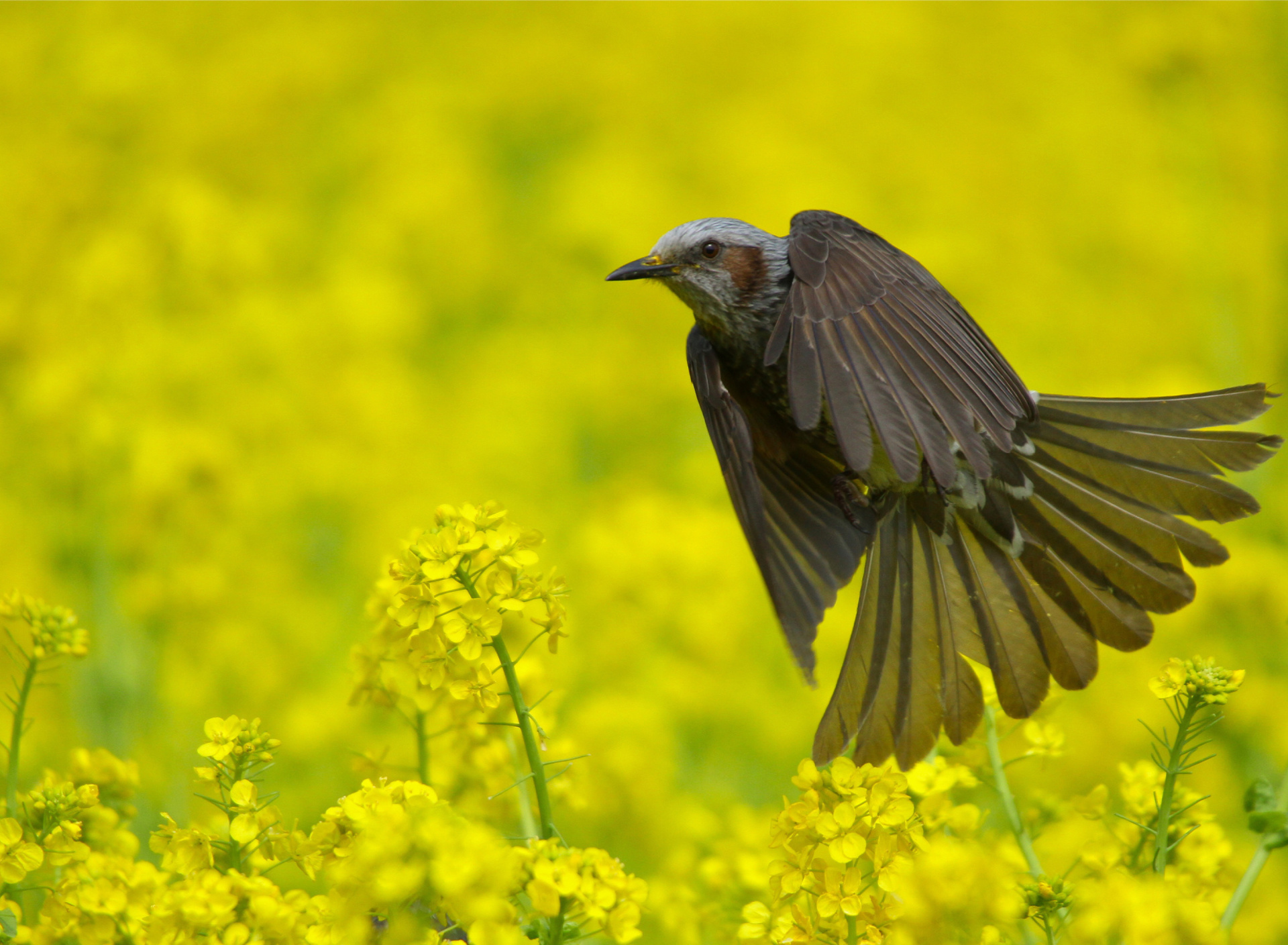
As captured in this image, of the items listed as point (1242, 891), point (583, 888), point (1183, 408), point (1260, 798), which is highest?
point (1183, 408)

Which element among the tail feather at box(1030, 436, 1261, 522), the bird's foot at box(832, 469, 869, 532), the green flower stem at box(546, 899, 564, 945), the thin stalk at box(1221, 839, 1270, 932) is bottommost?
the thin stalk at box(1221, 839, 1270, 932)

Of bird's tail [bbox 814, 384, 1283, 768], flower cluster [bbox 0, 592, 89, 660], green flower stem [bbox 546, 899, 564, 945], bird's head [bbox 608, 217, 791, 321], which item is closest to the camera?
green flower stem [bbox 546, 899, 564, 945]

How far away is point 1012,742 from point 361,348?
154 inches

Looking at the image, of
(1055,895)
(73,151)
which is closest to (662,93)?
(73,151)

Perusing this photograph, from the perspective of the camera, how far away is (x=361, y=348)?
18.6 feet

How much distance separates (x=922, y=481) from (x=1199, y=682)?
974 mm

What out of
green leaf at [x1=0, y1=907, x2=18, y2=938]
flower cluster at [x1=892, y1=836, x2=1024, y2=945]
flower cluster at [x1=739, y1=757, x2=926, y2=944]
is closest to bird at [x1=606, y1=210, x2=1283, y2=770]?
flower cluster at [x1=739, y1=757, x2=926, y2=944]

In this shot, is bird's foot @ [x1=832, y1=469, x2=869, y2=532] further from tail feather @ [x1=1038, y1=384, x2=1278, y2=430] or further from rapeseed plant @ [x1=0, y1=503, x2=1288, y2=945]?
rapeseed plant @ [x1=0, y1=503, x2=1288, y2=945]

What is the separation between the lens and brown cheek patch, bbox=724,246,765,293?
8.95ft

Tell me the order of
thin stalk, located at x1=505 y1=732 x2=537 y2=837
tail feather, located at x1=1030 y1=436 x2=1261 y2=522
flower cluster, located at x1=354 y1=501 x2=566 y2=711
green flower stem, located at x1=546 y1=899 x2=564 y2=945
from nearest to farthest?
green flower stem, located at x1=546 y1=899 x2=564 y2=945 → flower cluster, located at x1=354 y1=501 x2=566 y2=711 → thin stalk, located at x1=505 y1=732 x2=537 y2=837 → tail feather, located at x1=1030 y1=436 x2=1261 y2=522

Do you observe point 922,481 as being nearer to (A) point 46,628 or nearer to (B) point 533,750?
(B) point 533,750

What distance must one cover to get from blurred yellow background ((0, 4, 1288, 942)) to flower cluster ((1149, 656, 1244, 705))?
1.75 ft

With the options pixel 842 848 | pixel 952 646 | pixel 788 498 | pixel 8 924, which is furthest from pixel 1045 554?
pixel 8 924

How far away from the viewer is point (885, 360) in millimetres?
1966
